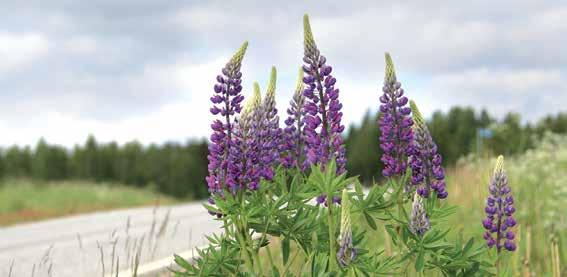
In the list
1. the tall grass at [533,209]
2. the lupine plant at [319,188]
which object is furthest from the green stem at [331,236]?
the tall grass at [533,209]

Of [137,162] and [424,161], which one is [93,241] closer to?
[424,161]

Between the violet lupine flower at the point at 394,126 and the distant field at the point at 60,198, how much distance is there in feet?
57.1

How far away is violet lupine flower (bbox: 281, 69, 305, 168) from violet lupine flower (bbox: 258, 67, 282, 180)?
4.8 inches

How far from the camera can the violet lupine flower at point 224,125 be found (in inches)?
150

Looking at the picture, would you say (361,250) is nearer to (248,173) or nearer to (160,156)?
(248,173)

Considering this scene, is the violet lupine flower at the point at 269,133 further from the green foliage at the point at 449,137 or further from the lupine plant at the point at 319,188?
the green foliage at the point at 449,137

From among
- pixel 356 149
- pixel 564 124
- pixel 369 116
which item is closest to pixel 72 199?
pixel 356 149

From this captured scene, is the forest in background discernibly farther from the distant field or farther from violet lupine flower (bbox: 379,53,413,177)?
violet lupine flower (bbox: 379,53,413,177)

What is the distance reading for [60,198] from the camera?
2434 cm

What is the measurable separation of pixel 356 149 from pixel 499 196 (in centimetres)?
2997

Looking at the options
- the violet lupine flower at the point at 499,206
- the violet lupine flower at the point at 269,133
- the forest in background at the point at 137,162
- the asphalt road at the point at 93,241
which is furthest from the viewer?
the forest in background at the point at 137,162

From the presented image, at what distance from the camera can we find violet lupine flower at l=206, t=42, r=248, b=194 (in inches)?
150

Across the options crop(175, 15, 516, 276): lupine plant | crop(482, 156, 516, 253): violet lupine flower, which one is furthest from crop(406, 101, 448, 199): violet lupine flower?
crop(482, 156, 516, 253): violet lupine flower

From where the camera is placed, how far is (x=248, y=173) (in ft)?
12.3
